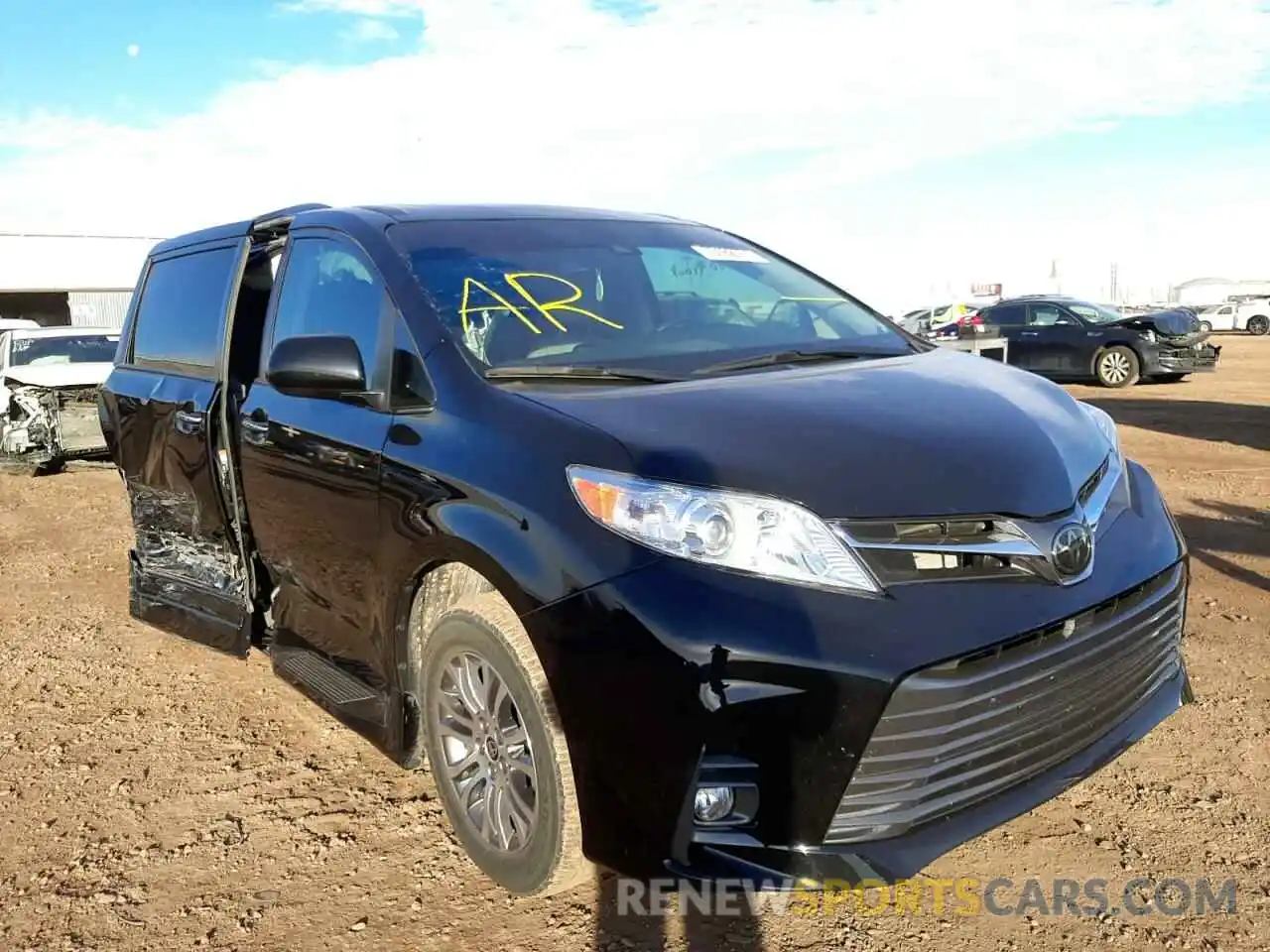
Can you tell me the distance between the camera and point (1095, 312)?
16.6 m

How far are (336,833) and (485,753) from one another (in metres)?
0.75

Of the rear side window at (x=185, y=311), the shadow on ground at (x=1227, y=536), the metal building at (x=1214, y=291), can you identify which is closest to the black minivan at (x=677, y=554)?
the rear side window at (x=185, y=311)

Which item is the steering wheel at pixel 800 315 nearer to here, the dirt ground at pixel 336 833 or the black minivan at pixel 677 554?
the black minivan at pixel 677 554

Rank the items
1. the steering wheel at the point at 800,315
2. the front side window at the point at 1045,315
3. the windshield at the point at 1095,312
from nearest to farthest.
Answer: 1. the steering wheel at the point at 800,315
2. the windshield at the point at 1095,312
3. the front side window at the point at 1045,315

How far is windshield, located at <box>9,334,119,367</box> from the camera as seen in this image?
445 inches

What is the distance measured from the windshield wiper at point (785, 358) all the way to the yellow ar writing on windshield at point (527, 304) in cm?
36

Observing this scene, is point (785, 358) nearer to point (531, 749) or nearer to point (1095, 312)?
point (531, 749)

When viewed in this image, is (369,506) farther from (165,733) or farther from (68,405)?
(68,405)

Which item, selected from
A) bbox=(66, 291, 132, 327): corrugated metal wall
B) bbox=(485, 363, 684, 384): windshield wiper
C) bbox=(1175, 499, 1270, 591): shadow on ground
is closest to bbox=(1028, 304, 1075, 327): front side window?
bbox=(1175, 499, 1270, 591): shadow on ground

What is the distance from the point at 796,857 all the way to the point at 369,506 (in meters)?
1.54

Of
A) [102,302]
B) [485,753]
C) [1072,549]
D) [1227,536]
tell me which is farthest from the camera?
[102,302]

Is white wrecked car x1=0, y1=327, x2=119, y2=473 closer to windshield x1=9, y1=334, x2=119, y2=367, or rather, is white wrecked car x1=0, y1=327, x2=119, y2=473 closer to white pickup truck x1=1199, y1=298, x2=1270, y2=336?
windshield x1=9, y1=334, x2=119, y2=367

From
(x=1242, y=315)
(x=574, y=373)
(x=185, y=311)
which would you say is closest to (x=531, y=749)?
(x=574, y=373)

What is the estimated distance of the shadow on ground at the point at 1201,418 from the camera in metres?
10.0
